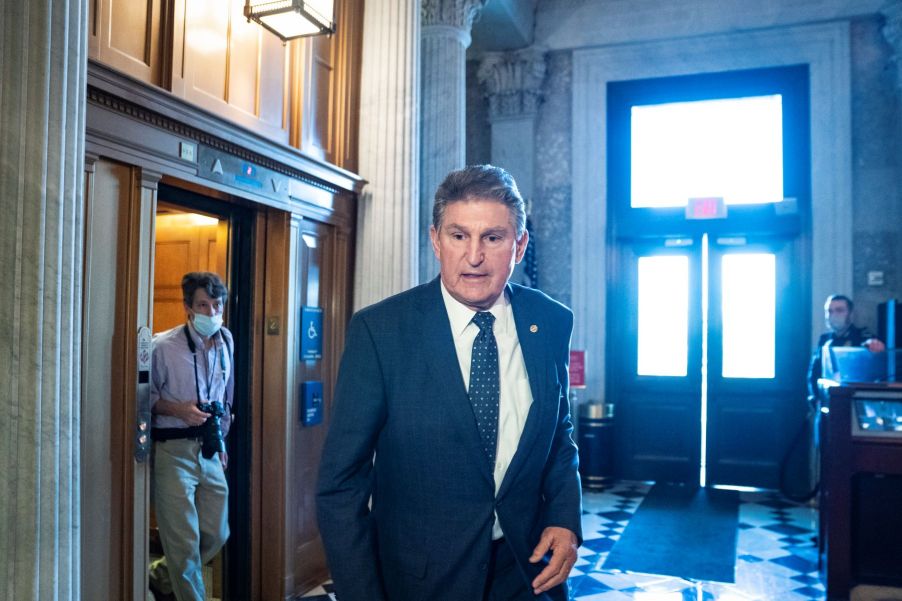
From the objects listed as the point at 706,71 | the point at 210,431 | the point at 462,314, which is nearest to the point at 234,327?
the point at 210,431

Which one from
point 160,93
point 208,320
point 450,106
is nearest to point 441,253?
point 160,93

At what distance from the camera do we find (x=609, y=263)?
9.27m

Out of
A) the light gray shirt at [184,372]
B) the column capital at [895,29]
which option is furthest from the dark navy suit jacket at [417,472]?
the column capital at [895,29]

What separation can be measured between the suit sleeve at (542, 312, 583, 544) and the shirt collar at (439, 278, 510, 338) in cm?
17

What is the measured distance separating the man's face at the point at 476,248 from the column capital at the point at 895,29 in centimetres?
788

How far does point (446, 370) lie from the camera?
5.98 ft

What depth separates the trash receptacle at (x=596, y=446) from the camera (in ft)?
28.6

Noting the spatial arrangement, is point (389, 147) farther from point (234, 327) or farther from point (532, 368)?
point (532, 368)

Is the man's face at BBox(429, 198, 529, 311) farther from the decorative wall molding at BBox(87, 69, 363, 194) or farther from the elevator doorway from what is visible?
the elevator doorway

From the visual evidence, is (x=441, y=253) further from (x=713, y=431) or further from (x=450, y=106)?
(x=713, y=431)

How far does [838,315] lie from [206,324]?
5.52 m

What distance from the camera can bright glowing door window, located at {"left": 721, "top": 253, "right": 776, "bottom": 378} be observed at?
876 centimetres

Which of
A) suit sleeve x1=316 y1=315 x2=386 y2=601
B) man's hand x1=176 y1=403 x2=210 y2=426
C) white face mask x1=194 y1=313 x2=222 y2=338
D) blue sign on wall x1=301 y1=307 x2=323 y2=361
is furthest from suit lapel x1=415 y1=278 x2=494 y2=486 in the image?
blue sign on wall x1=301 y1=307 x2=323 y2=361

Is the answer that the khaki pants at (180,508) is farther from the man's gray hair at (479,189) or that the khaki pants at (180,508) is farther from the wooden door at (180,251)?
the man's gray hair at (479,189)
